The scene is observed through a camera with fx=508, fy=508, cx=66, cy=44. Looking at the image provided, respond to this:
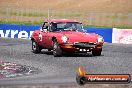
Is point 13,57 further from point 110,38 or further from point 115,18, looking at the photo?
point 115,18

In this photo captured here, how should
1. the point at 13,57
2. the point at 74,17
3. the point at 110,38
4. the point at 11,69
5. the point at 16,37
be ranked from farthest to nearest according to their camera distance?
the point at 74,17 → the point at 16,37 → the point at 110,38 → the point at 13,57 → the point at 11,69

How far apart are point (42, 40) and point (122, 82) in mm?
10762

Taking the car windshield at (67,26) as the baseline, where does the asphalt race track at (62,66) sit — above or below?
below

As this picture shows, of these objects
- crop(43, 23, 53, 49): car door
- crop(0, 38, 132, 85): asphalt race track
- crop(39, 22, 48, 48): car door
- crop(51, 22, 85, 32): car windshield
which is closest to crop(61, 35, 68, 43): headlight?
crop(0, 38, 132, 85): asphalt race track

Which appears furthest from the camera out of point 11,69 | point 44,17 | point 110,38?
point 44,17

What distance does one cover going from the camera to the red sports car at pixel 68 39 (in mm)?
18250

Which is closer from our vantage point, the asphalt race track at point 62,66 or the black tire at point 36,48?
the asphalt race track at point 62,66

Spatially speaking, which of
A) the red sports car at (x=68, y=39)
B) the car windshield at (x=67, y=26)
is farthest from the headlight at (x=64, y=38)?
the car windshield at (x=67, y=26)

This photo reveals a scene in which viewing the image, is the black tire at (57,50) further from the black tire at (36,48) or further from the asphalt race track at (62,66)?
the black tire at (36,48)

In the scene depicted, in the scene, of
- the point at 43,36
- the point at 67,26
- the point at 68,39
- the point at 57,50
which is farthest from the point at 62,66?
the point at 43,36

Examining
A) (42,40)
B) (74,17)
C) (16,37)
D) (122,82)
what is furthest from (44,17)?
(122,82)

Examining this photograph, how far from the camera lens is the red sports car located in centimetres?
1825

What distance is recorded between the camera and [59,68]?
15.2 meters

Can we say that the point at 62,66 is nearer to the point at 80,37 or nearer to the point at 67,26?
the point at 80,37
